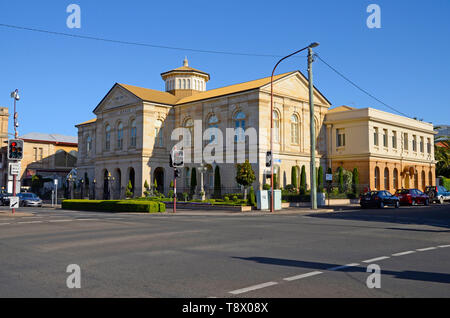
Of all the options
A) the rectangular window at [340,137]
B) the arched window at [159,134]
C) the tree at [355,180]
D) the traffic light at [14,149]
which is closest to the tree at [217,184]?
the arched window at [159,134]

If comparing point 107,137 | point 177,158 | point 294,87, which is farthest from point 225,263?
point 107,137

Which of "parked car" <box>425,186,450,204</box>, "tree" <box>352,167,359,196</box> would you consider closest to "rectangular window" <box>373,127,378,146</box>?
"tree" <box>352,167,359,196</box>

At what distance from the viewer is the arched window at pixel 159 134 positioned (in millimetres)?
48938

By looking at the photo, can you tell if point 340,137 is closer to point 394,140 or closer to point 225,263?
point 394,140

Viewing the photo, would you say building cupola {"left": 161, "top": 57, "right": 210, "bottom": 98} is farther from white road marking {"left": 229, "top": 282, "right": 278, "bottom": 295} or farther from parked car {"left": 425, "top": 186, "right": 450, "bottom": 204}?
white road marking {"left": 229, "top": 282, "right": 278, "bottom": 295}

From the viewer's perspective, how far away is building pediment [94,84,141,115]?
1949 inches

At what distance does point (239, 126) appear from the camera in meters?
43.3

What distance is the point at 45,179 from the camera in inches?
2756

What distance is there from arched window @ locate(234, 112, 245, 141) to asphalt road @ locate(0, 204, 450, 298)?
27778 mm

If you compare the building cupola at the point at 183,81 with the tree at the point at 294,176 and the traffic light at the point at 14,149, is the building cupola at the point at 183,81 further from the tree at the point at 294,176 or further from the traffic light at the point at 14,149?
the traffic light at the point at 14,149

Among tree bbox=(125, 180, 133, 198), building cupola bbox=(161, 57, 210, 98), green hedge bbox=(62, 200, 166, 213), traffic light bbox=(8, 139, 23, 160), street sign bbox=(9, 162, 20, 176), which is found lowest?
green hedge bbox=(62, 200, 166, 213)

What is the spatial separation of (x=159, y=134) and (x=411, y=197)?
88.9 feet

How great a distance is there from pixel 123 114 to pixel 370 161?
92.6ft

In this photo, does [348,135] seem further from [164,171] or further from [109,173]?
[109,173]
